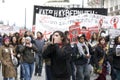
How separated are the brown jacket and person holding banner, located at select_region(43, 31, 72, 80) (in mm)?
4101

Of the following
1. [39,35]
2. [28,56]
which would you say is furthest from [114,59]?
[39,35]

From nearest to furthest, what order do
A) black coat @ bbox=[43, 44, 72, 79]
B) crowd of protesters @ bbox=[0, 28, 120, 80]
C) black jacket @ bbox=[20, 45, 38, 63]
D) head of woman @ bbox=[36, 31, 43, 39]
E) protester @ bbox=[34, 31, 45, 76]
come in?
black coat @ bbox=[43, 44, 72, 79] < crowd of protesters @ bbox=[0, 28, 120, 80] < black jacket @ bbox=[20, 45, 38, 63] < head of woman @ bbox=[36, 31, 43, 39] < protester @ bbox=[34, 31, 45, 76]

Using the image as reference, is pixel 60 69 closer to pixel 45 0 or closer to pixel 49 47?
pixel 49 47

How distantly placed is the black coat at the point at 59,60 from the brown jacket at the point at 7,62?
4.10m

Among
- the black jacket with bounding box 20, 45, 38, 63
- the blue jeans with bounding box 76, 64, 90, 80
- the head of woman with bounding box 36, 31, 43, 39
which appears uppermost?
the head of woman with bounding box 36, 31, 43, 39

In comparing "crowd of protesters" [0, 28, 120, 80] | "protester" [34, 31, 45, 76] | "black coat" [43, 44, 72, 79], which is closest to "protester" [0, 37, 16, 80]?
"crowd of protesters" [0, 28, 120, 80]

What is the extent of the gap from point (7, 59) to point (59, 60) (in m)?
4.32

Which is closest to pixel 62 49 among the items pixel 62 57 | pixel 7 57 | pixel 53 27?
pixel 62 57

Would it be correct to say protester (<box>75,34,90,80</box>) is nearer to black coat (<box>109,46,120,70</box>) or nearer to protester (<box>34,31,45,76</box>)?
black coat (<box>109,46,120,70</box>)

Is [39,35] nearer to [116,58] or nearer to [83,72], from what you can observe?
[83,72]

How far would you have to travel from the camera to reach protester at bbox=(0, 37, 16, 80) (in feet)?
43.6

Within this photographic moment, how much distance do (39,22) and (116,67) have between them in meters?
6.17

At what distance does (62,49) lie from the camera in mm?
9133

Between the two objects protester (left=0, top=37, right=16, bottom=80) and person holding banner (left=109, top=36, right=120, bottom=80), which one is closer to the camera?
person holding banner (left=109, top=36, right=120, bottom=80)
